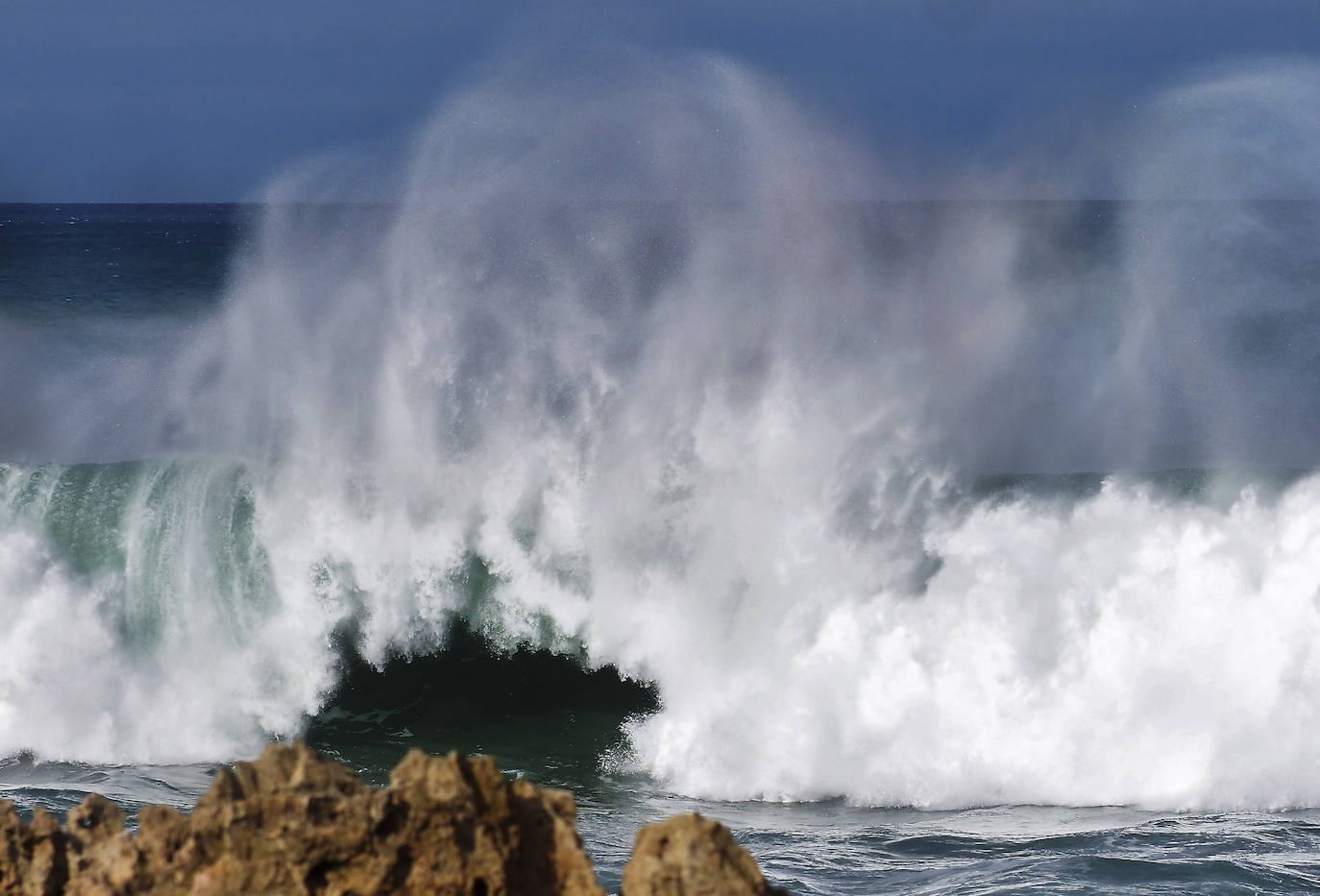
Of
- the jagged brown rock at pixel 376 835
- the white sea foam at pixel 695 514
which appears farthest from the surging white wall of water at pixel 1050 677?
the jagged brown rock at pixel 376 835

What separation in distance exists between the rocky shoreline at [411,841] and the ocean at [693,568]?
4.63 m

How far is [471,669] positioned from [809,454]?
4.38 m

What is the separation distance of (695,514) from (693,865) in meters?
11.2

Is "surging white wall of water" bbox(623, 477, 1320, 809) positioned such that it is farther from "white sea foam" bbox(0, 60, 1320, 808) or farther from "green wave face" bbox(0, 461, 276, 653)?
"green wave face" bbox(0, 461, 276, 653)

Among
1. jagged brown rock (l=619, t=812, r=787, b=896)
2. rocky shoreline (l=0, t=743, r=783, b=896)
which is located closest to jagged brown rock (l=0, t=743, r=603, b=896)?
rocky shoreline (l=0, t=743, r=783, b=896)

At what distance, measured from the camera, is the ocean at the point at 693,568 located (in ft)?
40.2

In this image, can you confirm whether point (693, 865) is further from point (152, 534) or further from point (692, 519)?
point (152, 534)

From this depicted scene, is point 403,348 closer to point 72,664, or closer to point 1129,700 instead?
point 72,664

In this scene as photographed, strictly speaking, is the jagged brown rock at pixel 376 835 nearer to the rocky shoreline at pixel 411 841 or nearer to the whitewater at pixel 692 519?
the rocky shoreline at pixel 411 841

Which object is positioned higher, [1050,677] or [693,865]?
[1050,677]

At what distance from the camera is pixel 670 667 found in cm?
1474

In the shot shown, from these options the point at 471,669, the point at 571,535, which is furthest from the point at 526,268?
the point at 471,669

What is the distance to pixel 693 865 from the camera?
15.5ft

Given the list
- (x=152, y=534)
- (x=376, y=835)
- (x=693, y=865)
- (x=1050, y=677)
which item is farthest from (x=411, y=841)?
(x=152, y=534)
